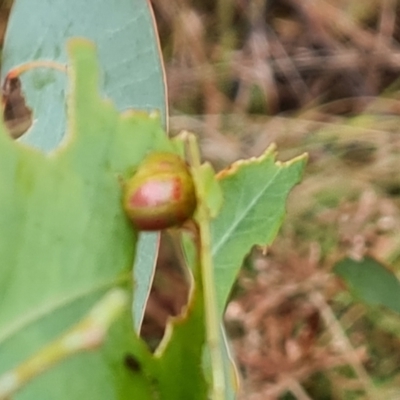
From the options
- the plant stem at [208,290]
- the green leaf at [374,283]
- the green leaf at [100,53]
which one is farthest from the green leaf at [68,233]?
the green leaf at [374,283]

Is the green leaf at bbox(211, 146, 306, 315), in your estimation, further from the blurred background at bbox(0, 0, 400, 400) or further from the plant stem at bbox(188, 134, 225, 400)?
the blurred background at bbox(0, 0, 400, 400)

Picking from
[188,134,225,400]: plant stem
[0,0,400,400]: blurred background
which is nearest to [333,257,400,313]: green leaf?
[0,0,400,400]: blurred background

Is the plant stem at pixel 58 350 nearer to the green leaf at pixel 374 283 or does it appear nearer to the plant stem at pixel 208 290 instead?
the plant stem at pixel 208 290

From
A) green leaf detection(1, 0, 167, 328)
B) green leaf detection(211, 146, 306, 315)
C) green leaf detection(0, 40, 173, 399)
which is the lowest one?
green leaf detection(211, 146, 306, 315)

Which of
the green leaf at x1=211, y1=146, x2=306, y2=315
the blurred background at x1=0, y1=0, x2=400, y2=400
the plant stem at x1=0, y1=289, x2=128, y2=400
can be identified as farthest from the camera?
the blurred background at x1=0, y1=0, x2=400, y2=400

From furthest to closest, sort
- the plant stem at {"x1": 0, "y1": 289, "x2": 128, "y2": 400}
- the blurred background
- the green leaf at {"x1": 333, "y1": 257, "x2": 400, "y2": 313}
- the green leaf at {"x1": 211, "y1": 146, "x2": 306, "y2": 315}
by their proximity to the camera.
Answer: the blurred background → the green leaf at {"x1": 333, "y1": 257, "x2": 400, "y2": 313} → the green leaf at {"x1": 211, "y1": 146, "x2": 306, "y2": 315} → the plant stem at {"x1": 0, "y1": 289, "x2": 128, "y2": 400}

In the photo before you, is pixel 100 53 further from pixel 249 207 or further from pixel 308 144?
pixel 308 144

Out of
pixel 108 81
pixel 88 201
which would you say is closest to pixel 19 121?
pixel 108 81

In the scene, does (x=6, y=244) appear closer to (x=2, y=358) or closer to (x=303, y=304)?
(x=2, y=358)
